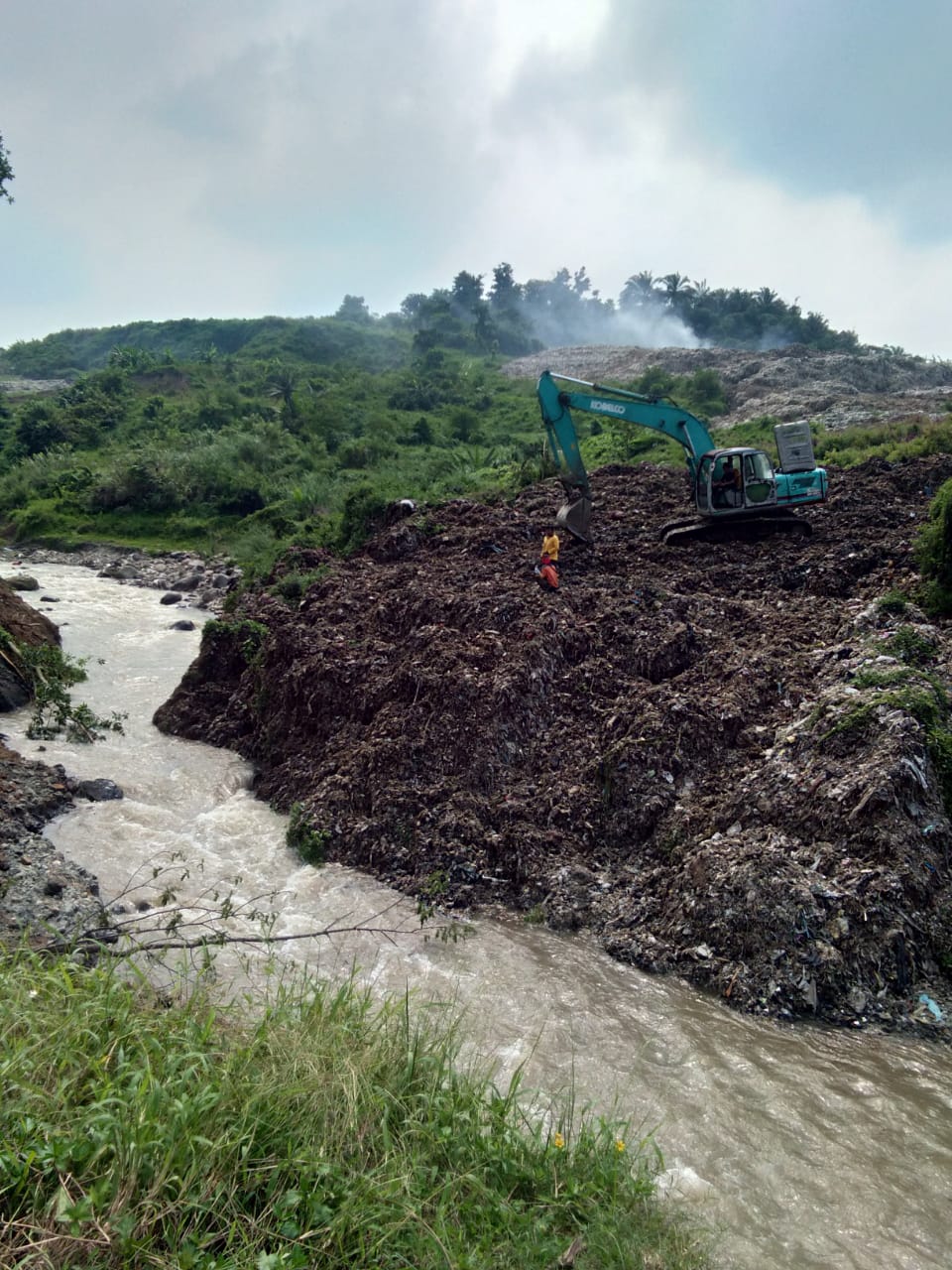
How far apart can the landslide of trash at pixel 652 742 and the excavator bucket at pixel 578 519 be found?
717 millimetres

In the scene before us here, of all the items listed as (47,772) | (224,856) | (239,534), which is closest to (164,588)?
(239,534)

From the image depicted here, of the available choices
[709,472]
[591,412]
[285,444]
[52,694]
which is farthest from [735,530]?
[285,444]

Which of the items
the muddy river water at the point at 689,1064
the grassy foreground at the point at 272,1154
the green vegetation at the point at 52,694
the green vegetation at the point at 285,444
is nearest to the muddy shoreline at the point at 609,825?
the muddy river water at the point at 689,1064

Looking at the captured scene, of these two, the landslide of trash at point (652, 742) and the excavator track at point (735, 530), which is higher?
the excavator track at point (735, 530)

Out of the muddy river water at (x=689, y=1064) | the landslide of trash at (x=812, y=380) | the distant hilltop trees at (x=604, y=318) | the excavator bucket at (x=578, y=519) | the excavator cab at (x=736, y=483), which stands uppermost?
the distant hilltop trees at (x=604, y=318)

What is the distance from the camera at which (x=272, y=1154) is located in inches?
133

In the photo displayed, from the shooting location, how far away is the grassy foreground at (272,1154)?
297cm

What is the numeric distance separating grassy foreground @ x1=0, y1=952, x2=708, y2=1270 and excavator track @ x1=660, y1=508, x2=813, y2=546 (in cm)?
1126

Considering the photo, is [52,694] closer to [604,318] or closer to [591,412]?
[591,412]

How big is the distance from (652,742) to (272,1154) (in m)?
6.02

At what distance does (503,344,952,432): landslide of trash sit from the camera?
30.3 m

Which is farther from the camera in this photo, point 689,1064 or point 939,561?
point 939,561

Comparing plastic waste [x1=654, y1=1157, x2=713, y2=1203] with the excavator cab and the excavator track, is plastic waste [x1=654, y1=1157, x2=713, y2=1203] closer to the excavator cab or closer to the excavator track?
the excavator track

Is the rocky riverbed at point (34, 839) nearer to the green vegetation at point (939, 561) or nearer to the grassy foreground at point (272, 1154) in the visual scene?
the grassy foreground at point (272, 1154)
